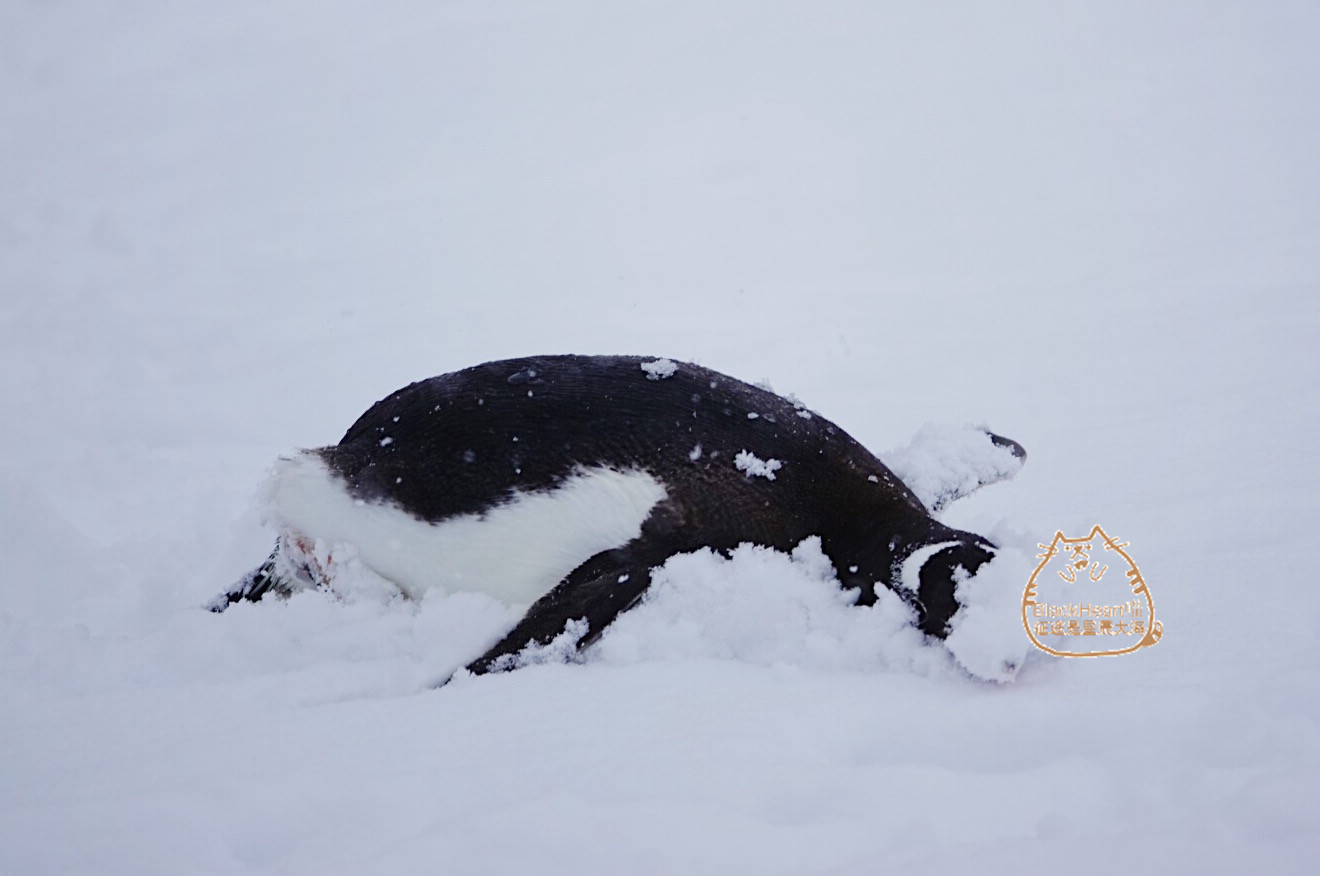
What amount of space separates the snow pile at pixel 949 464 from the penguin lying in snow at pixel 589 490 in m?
0.43

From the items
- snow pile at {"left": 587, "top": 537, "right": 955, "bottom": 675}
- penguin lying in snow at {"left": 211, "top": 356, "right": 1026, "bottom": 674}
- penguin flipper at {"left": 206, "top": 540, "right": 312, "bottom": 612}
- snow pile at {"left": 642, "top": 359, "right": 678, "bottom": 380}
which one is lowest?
snow pile at {"left": 587, "top": 537, "right": 955, "bottom": 675}

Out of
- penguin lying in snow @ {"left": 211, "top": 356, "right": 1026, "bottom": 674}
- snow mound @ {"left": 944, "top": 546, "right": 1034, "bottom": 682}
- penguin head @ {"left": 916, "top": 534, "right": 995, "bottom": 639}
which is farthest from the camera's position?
penguin lying in snow @ {"left": 211, "top": 356, "right": 1026, "bottom": 674}

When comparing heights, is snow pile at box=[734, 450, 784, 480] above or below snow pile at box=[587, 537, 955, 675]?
above

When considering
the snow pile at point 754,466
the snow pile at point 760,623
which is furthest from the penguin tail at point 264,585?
the snow pile at point 754,466

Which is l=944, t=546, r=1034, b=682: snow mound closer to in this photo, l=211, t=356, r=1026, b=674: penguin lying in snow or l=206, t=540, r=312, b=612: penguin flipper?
l=211, t=356, r=1026, b=674: penguin lying in snow

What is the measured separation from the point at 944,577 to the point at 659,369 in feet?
3.62

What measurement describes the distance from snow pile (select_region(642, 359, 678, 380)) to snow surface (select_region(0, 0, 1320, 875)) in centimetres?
67

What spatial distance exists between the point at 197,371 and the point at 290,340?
0.75m

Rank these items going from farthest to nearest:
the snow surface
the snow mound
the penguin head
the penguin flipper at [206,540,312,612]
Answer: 1. the penguin flipper at [206,540,312,612]
2. the penguin head
3. the snow mound
4. the snow surface

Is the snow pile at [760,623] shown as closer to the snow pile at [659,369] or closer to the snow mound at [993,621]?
the snow mound at [993,621]

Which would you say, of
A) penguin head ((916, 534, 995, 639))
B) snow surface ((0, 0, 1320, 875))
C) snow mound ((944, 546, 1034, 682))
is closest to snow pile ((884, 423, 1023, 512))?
snow surface ((0, 0, 1320, 875))

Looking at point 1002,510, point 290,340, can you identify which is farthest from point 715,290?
point 1002,510

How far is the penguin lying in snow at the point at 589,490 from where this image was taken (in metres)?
2.94

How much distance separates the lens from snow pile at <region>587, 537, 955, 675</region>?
2.57m
